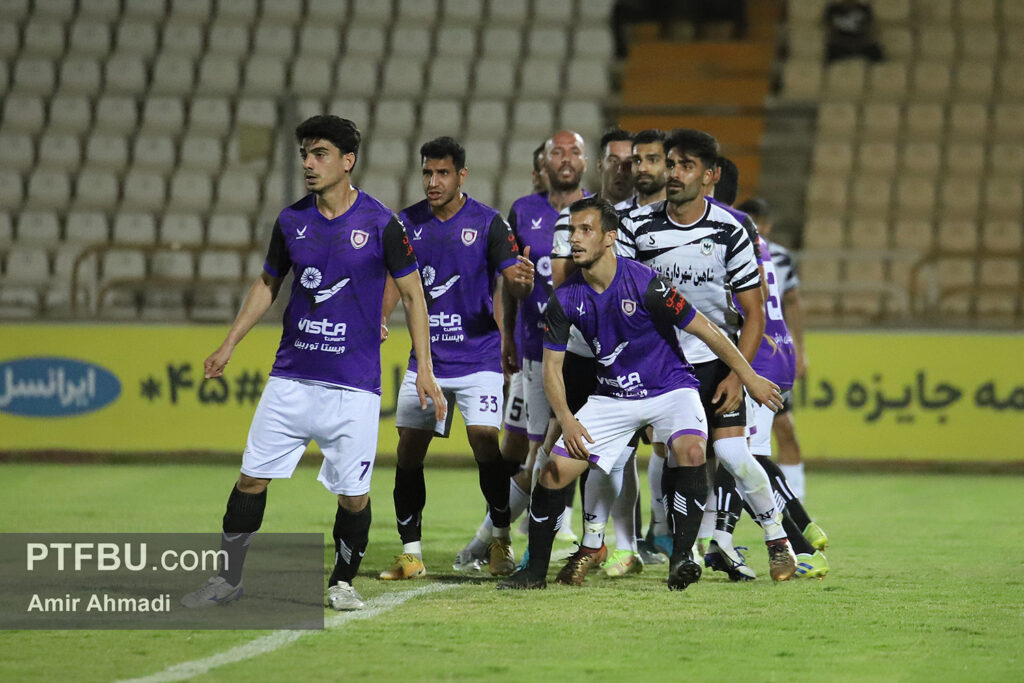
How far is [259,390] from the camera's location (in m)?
13.7

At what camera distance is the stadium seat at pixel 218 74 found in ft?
63.0

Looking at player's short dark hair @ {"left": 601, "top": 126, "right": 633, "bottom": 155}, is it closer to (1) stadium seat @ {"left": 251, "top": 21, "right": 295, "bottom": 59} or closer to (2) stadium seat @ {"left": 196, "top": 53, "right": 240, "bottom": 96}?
(2) stadium seat @ {"left": 196, "top": 53, "right": 240, "bottom": 96}

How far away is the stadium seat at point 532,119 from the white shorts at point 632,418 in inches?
468

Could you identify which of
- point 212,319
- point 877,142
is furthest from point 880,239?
point 212,319

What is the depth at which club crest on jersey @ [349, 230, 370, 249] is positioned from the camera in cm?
637

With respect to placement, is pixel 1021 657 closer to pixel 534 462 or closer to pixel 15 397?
pixel 534 462

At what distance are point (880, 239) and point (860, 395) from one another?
429 centimetres

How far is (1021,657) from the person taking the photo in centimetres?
560

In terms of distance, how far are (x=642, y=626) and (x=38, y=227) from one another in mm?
12869

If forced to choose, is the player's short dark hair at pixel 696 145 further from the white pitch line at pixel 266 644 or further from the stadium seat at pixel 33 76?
the stadium seat at pixel 33 76

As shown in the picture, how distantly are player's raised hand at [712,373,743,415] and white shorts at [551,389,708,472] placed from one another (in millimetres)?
204

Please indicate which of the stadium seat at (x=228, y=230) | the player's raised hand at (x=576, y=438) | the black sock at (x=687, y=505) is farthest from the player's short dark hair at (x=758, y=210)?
the stadium seat at (x=228, y=230)

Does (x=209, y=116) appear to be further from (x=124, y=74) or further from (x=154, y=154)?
(x=124, y=74)

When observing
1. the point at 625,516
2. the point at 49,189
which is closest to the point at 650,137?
the point at 625,516
